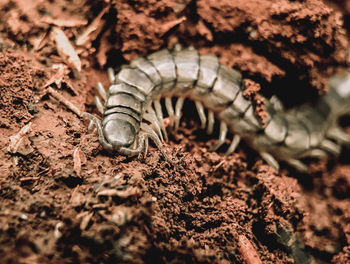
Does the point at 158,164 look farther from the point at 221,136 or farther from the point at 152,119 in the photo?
the point at 221,136

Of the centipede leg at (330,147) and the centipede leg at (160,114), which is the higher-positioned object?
the centipede leg at (160,114)

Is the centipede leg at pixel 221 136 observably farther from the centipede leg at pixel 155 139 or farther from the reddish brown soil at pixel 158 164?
the centipede leg at pixel 155 139

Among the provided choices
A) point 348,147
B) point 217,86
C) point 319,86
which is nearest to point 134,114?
point 217,86

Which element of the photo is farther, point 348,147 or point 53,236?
point 348,147

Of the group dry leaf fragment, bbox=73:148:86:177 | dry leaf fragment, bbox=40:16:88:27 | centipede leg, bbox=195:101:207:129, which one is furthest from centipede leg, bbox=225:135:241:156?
dry leaf fragment, bbox=40:16:88:27

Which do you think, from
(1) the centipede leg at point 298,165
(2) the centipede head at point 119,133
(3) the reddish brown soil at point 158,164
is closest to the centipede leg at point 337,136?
(3) the reddish brown soil at point 158,164

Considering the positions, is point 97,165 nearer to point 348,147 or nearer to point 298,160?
point 298,160
